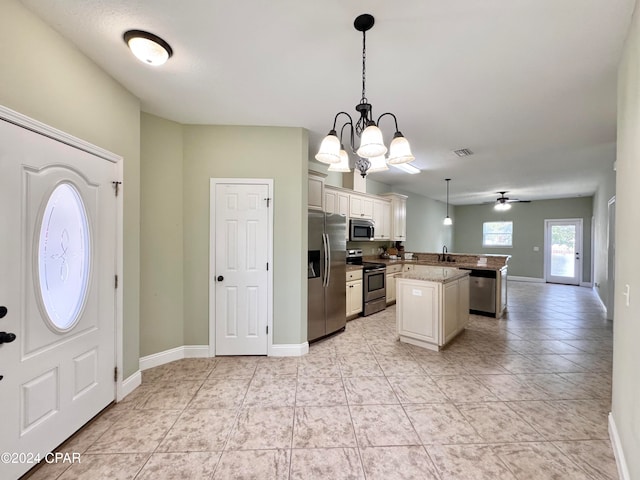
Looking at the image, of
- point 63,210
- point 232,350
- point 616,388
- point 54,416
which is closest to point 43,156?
point 63,210

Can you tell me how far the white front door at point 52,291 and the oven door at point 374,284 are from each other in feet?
11.9

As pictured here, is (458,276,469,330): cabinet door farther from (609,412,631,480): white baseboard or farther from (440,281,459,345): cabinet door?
(609,412,631,480): white baseboard

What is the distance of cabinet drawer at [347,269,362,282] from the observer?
443cm

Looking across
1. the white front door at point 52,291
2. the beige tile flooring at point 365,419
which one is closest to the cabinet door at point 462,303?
the beige tile flooring at point 365,419

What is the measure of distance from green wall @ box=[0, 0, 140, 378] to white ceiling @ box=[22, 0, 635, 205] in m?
0.10

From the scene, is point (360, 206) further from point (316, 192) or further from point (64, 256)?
point (64, 256)

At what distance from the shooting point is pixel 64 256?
180 cm

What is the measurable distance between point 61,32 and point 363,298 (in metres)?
4.60

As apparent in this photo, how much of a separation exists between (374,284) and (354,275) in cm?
64

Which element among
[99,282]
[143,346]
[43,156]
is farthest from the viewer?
[143,346]

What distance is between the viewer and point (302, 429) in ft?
6.34

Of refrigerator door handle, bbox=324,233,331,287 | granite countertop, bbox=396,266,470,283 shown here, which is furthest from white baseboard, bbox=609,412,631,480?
refrigerator door handle, bbox=324,233,331,287

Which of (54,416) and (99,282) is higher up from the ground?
(99,282)

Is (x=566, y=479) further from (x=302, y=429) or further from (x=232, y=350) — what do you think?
(x=232, y=350)
